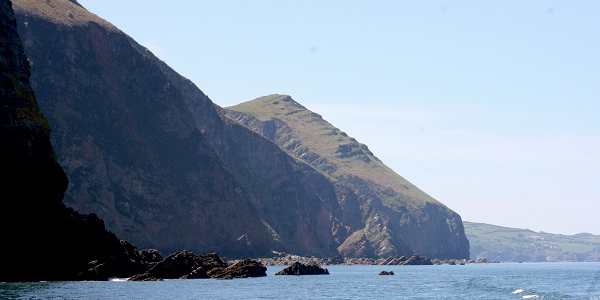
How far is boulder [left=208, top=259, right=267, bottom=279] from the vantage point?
417 ft

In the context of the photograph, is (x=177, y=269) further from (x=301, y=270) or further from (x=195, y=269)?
(x=301, y=270)

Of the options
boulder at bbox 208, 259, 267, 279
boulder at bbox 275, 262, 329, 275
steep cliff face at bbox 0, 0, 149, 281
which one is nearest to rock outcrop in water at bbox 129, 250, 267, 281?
boulder at bbox 208, 259, 267, 279

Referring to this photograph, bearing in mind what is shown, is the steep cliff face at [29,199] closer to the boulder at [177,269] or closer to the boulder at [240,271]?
the boulder at [177,269]

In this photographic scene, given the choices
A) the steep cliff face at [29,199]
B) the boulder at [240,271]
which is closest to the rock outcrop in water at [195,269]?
the boulder at [240,271]

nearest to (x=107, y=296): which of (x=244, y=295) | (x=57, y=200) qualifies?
(x=244, y=295)

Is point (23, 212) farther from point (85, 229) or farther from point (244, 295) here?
point (244, 295)

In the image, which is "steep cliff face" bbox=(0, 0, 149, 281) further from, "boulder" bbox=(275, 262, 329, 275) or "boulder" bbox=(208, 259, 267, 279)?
"boulder" bbox=(275, 262, 329, 275)

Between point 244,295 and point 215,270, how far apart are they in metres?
39.3

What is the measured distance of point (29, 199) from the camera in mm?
89812

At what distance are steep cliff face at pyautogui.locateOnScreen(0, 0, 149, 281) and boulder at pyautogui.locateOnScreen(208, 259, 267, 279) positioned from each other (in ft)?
88.3

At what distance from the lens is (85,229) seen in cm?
10062

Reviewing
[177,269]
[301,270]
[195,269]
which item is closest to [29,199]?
[177,269]

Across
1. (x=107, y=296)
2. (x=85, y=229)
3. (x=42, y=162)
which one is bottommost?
(x=107, y=296)

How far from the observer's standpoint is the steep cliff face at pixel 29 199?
87000mm
